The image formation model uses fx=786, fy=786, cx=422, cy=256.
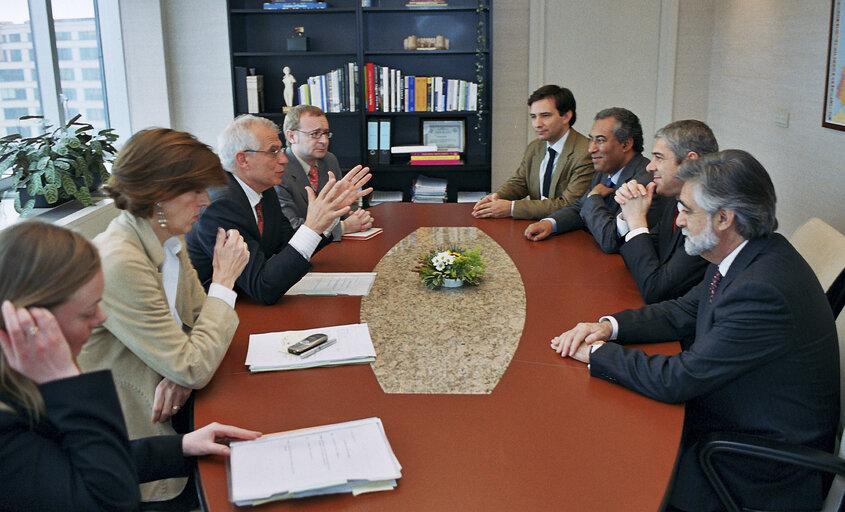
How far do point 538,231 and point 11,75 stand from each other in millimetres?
3178

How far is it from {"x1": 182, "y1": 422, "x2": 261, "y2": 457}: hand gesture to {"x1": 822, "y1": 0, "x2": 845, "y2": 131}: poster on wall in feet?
11.5

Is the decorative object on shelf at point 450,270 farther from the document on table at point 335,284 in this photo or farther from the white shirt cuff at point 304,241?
the white shirt cuff at point 304,241

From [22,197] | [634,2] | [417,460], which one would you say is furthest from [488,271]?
[634,2]

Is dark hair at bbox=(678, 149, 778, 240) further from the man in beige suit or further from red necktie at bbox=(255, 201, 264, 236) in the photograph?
the man in beige suit

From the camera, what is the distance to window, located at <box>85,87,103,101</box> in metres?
5.55

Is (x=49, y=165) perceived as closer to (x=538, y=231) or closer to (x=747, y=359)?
(x=538, y=231)

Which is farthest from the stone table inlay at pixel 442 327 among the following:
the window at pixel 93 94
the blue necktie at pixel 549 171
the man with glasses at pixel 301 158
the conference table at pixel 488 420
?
the window at pixel 93 94

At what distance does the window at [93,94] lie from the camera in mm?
5547

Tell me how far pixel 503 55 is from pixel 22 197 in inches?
141

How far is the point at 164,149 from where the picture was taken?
82.1 inches

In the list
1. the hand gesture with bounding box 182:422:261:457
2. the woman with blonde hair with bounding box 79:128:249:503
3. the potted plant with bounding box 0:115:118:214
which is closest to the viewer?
the hand gesture with bounding box 182:422:261:457

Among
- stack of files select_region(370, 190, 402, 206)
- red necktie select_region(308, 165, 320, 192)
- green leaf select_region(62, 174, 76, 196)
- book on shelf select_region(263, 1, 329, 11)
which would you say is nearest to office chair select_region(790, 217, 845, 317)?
red necktie select_region(308, 165, 320, 192)

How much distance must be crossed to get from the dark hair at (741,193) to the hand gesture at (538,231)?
1533 millimetres

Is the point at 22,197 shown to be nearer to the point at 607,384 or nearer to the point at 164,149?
the point at 164,149
